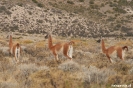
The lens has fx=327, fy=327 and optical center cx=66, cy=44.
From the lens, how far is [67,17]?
72250 millimetres

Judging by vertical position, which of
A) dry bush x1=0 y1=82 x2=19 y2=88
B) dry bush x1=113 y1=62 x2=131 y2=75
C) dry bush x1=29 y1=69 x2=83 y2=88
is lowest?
dry bush x1=113 y1=62 x2=131 y2=75

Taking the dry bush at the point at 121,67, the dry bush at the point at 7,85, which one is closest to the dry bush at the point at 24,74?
the dry bush at the point at 7,85

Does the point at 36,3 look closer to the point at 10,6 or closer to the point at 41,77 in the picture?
the point at 10,6

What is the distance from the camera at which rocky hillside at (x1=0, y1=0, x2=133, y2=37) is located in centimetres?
6456

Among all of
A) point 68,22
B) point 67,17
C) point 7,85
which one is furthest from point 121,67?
point 67,17

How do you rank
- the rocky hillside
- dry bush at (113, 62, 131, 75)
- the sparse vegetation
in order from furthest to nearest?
the rocky hillside
the sparse vegetation
dry bush at (113, 62, 131, 75)

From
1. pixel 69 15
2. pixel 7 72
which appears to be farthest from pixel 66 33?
pixel 7 72

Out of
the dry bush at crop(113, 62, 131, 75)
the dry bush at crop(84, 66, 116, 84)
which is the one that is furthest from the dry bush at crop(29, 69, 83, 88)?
the dry bush at crop(113, 62, 131, 75)

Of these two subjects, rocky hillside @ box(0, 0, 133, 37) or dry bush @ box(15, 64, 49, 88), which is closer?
dry bush @ box(15, 64, 49, 88)

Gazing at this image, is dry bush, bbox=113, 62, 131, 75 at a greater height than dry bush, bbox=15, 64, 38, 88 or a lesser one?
lesser

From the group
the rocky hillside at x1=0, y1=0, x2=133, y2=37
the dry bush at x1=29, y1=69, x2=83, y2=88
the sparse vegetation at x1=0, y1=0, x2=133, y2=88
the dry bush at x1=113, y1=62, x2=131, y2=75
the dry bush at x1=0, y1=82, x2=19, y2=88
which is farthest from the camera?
the rocky hillside at x1=0, y1=0, x2=133, y2=37

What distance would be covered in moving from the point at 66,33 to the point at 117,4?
2973 cm

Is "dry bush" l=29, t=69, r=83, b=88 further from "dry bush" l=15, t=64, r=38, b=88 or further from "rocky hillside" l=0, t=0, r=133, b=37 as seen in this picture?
"rocky hillside" l=0, t=0, r=133, b=37

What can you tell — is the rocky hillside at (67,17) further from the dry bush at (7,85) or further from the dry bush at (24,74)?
the dry bush at (7,85)
